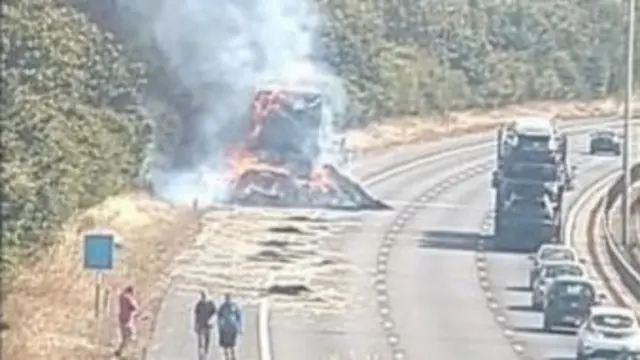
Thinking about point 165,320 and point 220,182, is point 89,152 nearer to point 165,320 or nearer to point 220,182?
point 165,320

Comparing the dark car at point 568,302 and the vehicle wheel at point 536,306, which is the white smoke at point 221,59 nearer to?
the vehicle wheel at point 536,306

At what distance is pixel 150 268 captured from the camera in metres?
20.8

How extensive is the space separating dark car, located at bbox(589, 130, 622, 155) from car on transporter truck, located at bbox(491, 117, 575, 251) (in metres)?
4.78

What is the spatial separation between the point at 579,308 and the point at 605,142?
1245 cm

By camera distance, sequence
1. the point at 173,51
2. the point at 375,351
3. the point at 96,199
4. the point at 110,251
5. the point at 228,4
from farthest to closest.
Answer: the point at 228,4 → the point at 173,51 → the point at 96,199 → the point at 375,351 → the point at 110,251

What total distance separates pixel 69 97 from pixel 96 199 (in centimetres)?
146

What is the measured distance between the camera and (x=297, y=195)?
2728cm

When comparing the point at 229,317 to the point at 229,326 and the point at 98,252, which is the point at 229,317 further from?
the point at 98,252

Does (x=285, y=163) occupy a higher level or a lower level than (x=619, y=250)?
higher

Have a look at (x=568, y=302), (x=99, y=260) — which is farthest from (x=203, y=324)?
(x=568, y=302)

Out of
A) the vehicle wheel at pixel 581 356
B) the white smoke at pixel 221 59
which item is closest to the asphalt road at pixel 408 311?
the vehicle wheel at pixel 581 356

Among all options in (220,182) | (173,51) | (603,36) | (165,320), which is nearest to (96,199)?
(165,320)

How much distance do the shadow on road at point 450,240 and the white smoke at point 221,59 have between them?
3029 millimetres

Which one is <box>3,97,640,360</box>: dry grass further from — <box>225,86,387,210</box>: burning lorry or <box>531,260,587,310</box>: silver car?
<box>531,260,587,310</box>: silver car
